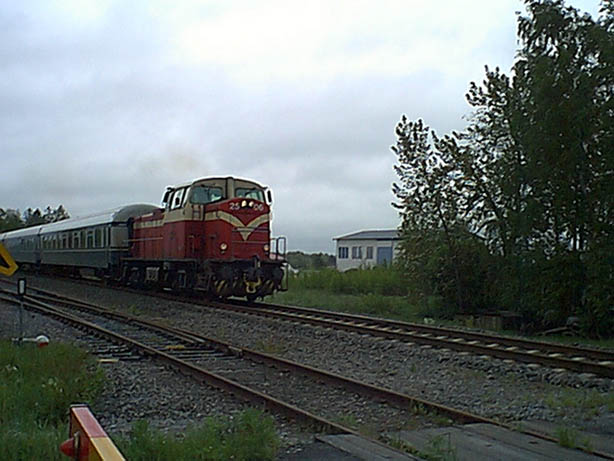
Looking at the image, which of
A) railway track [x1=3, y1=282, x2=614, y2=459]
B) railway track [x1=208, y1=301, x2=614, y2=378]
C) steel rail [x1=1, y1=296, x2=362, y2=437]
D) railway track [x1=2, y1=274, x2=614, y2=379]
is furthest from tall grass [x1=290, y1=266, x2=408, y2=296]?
steel rail [x1=1, y1=296, x2=362, y2=437]

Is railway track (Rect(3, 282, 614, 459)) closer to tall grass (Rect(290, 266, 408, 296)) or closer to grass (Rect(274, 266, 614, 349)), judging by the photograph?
grass (Rect(274, 266, 614, 349))

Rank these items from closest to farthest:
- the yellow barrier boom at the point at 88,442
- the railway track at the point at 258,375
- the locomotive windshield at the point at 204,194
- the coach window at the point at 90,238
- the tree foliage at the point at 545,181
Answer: the yellow barrier boom at the point at 88,442 → the railway track at the point at 258,375 → the tree foliage at the point at 545,181 → the locomotive windshield at the point at 204,194 → the coach window at the point at 90,238

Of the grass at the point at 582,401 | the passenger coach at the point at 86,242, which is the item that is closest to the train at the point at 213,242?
the passenger coach at the point at 86,242

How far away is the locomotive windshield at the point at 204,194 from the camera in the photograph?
21.2 metres

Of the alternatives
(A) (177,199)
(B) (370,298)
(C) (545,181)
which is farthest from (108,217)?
(C) (545,181)

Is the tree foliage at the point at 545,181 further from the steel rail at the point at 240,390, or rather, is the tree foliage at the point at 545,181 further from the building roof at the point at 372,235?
the building roof at the point at 372,235

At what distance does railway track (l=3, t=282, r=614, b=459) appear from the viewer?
7297 mm

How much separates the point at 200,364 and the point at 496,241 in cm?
1146

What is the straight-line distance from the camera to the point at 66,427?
6.37 m

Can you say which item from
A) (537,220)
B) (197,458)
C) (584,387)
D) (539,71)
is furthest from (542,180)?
(197,458)

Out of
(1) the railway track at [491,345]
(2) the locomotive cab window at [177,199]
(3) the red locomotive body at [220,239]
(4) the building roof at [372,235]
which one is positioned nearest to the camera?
(1) the railway track at [491,345]

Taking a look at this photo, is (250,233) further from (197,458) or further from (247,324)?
(197,458)

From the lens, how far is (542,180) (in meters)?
17.2

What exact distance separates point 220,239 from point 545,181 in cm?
873
